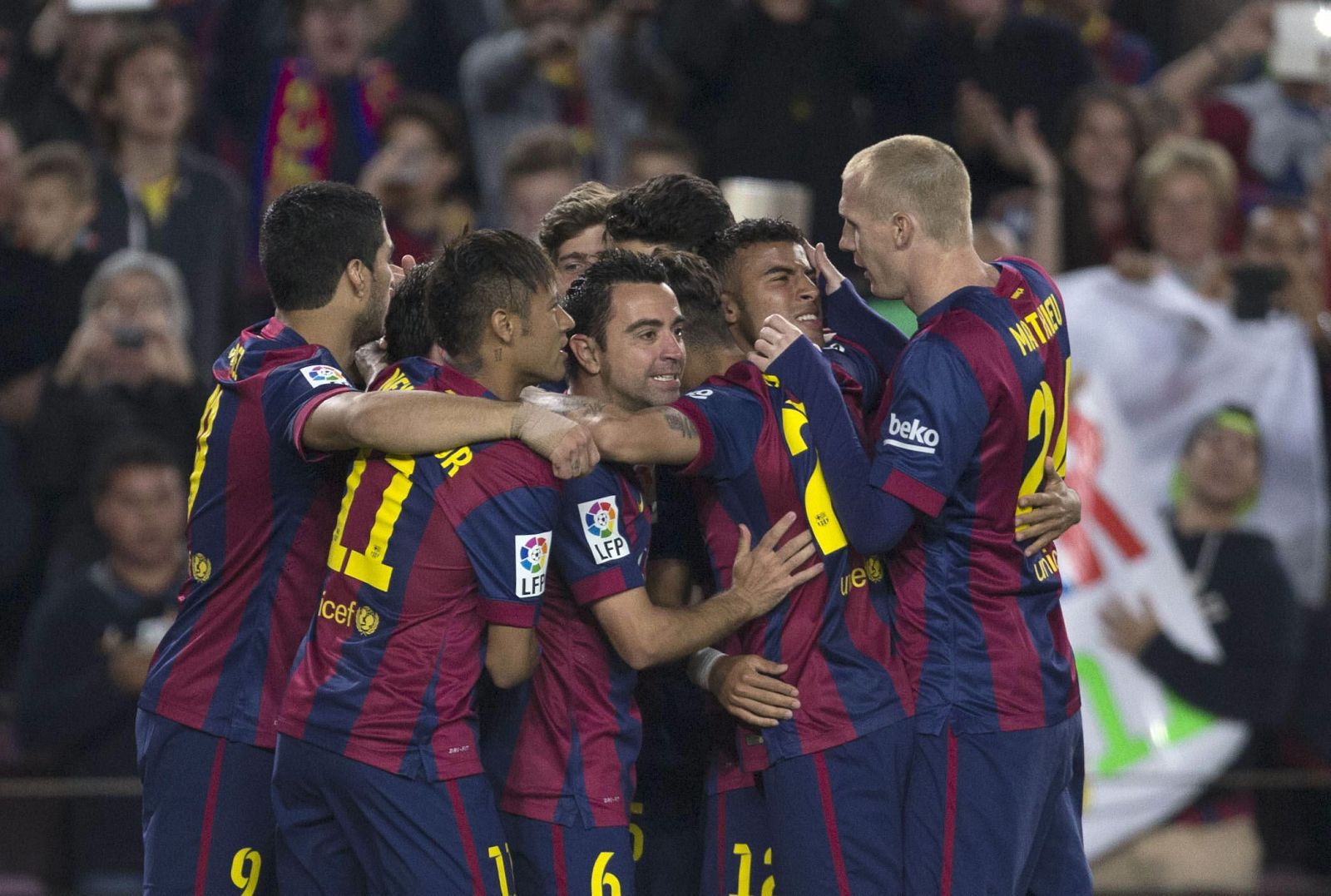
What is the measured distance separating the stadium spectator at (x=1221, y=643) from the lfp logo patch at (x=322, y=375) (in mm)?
4324

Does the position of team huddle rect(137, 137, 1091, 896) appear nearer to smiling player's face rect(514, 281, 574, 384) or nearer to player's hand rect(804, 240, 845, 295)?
smiling player's face rect(514, 281, 574, 384)

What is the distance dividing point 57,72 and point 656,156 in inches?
124

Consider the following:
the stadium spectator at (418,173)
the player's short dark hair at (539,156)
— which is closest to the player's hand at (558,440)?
the player's short dark hair at (539,156)

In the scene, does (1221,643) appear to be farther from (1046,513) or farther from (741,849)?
(741,849)

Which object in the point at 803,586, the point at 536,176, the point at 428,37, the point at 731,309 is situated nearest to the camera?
the point at 803,586

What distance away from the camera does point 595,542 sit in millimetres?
4359

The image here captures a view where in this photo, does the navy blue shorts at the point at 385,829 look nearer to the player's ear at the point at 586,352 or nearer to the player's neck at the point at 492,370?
the player's neck at the point at 492,370

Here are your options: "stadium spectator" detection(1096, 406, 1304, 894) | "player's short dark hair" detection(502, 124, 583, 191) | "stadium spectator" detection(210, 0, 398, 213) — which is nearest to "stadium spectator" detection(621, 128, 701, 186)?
"player's short dark hair" detection(502, 124, 583, 191)

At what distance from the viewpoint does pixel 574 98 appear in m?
8.97

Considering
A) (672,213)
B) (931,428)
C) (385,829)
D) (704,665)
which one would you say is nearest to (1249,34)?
(672,213)

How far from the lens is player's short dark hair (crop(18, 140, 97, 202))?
8289mm

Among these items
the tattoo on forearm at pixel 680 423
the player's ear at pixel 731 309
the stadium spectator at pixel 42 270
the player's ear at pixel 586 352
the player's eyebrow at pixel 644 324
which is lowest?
the tattoo on forearm at pixel 680 423

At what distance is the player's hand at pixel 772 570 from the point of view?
4430 mm

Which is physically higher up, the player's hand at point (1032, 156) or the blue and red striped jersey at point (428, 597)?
the player's hand at point (1032, 156)
